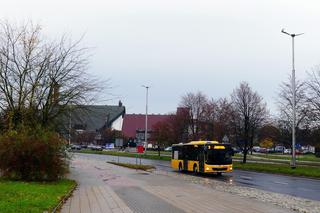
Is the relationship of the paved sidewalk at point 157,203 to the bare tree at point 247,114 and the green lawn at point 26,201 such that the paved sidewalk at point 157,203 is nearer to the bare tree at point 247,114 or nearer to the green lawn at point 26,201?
the green lawn at point 26,201

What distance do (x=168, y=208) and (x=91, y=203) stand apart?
2.74 metres

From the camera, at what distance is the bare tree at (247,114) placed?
162ft

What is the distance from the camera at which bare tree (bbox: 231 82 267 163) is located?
162 ft

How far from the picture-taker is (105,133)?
115125 mm

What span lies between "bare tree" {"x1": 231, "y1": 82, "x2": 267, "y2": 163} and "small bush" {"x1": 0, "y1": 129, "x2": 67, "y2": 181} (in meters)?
28.9

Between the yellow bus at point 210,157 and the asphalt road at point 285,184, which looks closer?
the asphalt road at point 285,184

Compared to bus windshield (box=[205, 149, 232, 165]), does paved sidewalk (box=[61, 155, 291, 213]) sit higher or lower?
lower

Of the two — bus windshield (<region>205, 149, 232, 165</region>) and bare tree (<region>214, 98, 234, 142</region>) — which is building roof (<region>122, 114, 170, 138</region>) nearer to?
bare tree (<region>214, 98, 234, 142</region>)

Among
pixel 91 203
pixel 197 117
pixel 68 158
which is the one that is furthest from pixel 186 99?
pixel 91 203

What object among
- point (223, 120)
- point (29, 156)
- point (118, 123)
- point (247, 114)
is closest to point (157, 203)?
point (29, 156)

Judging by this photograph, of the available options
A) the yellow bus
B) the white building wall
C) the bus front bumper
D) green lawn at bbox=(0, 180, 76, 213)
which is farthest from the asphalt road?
the white building wall

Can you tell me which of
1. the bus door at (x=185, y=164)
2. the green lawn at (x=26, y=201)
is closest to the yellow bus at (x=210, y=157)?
the bus door at (x=185, y=164)

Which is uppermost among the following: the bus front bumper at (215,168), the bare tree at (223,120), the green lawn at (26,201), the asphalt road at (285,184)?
the bare tree at (223,120)

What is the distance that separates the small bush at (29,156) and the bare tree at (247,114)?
94.9 feet
